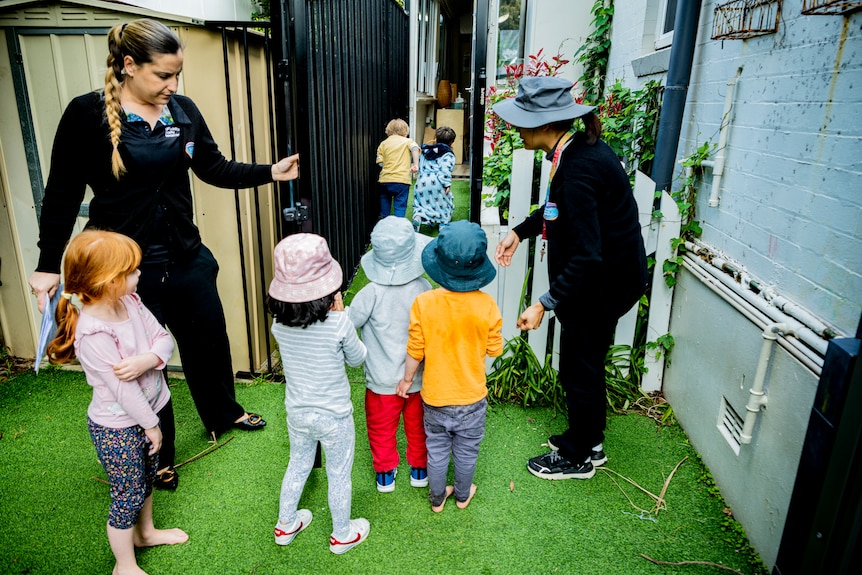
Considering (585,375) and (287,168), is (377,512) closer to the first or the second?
(585,375)

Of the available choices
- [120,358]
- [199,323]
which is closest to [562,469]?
[199,323]

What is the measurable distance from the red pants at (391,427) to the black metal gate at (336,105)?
885 millimetres

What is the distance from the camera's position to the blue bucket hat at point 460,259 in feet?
7.20

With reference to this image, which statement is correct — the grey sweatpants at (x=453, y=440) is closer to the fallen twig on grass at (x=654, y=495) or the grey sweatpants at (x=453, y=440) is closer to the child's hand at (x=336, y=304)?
the child's hand at (x=336, y=304)

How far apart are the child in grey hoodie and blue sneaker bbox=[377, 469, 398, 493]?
0.15ft

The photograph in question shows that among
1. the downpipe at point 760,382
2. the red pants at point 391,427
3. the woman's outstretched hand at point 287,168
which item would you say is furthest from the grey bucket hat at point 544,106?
the red pants at point 391,427

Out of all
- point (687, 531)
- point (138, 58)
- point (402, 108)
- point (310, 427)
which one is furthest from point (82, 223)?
point (402, 108)

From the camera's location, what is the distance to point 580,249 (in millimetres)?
2320

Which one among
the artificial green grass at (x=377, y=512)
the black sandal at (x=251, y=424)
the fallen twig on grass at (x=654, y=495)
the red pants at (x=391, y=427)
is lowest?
the artificial green grass at (x=377, y=512)

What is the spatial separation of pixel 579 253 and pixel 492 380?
4.52 ft

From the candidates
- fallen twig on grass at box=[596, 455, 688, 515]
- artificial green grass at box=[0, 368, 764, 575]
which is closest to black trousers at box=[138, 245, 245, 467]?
artificial green grass at box=[0, 368, 764, 575]

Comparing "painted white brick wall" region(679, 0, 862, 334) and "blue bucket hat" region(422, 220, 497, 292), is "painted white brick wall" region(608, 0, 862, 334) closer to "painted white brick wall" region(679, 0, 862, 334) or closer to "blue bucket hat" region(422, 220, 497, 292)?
"painted white brick wall" region(679, 0, 862, 334)

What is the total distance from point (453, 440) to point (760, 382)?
126cm

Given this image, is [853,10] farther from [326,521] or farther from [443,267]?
[326,521]
